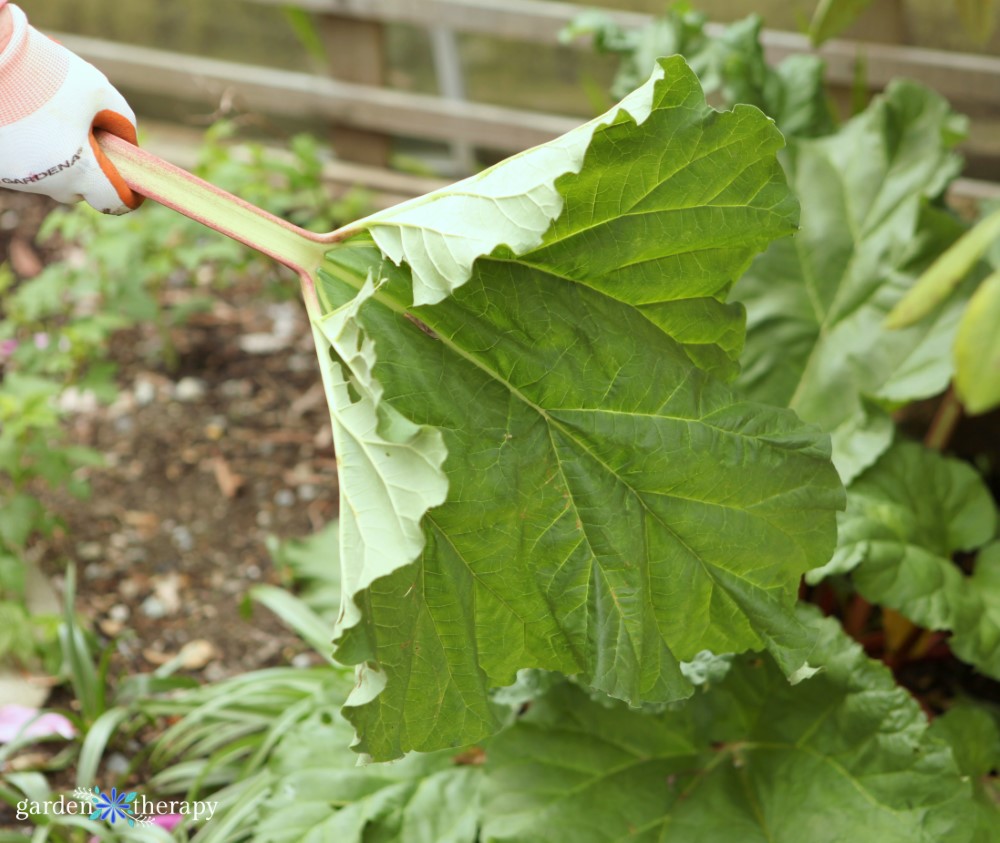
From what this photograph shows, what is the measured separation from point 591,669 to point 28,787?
99 cm

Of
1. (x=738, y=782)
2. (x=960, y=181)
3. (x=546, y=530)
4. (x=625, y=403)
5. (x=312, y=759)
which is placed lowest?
(x=738, y=782)

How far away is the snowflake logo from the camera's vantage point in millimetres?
1601

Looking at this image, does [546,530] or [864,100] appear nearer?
[546,530]

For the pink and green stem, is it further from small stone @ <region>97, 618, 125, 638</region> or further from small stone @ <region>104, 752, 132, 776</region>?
small stone @ <region>97, 618, 125, 638</region>

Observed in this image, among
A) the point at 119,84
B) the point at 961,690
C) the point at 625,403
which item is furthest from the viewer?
the point at 119,84

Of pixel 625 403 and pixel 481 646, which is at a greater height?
pixel 625 403

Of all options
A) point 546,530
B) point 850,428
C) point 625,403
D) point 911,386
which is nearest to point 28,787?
point 546,530

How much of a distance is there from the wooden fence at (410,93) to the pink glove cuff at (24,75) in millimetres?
1193

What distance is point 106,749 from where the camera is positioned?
1852 mm

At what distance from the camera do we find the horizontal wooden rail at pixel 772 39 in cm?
219

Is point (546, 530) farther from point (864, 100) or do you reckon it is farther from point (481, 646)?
point (864, 100)

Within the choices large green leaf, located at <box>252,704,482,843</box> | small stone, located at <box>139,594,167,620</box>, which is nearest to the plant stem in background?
large green leaf, located at <box>252,704,482,843</box>

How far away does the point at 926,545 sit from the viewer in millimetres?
1549

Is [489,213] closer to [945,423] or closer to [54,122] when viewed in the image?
[54,122]
